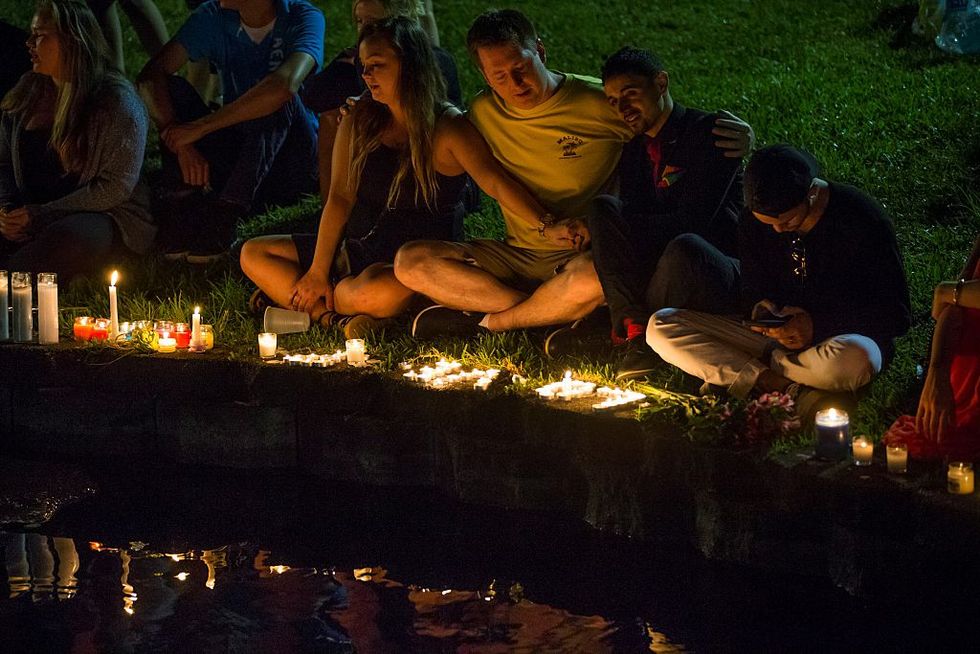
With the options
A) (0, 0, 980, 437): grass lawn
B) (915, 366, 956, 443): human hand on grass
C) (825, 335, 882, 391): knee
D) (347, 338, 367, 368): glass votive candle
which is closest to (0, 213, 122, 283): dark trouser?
(0, 0, 980, 437): grass lawn

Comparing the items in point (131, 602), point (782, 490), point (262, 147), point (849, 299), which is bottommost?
point (131, 602)

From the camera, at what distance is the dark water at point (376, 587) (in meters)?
4.85

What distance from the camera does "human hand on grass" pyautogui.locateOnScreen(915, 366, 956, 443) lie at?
16.4 feet

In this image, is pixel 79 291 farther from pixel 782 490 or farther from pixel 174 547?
pixel 782 490

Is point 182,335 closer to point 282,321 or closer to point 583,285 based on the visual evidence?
point 282,321

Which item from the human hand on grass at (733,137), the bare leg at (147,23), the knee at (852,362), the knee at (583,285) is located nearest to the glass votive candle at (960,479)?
the knee at (852,362)

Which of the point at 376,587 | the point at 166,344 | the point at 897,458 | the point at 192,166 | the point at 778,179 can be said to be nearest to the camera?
the point at 897,458

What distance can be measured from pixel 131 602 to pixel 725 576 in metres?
2.04

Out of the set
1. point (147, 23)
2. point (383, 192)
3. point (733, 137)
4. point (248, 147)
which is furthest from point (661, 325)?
point (147, 23)

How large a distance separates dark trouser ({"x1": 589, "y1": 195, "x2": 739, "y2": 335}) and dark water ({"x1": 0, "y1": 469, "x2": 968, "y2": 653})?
995mm

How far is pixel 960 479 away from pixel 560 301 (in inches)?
90.3

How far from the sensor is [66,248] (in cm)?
800

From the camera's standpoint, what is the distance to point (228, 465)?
6.77m

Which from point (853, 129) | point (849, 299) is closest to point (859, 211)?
point (849, 299)
